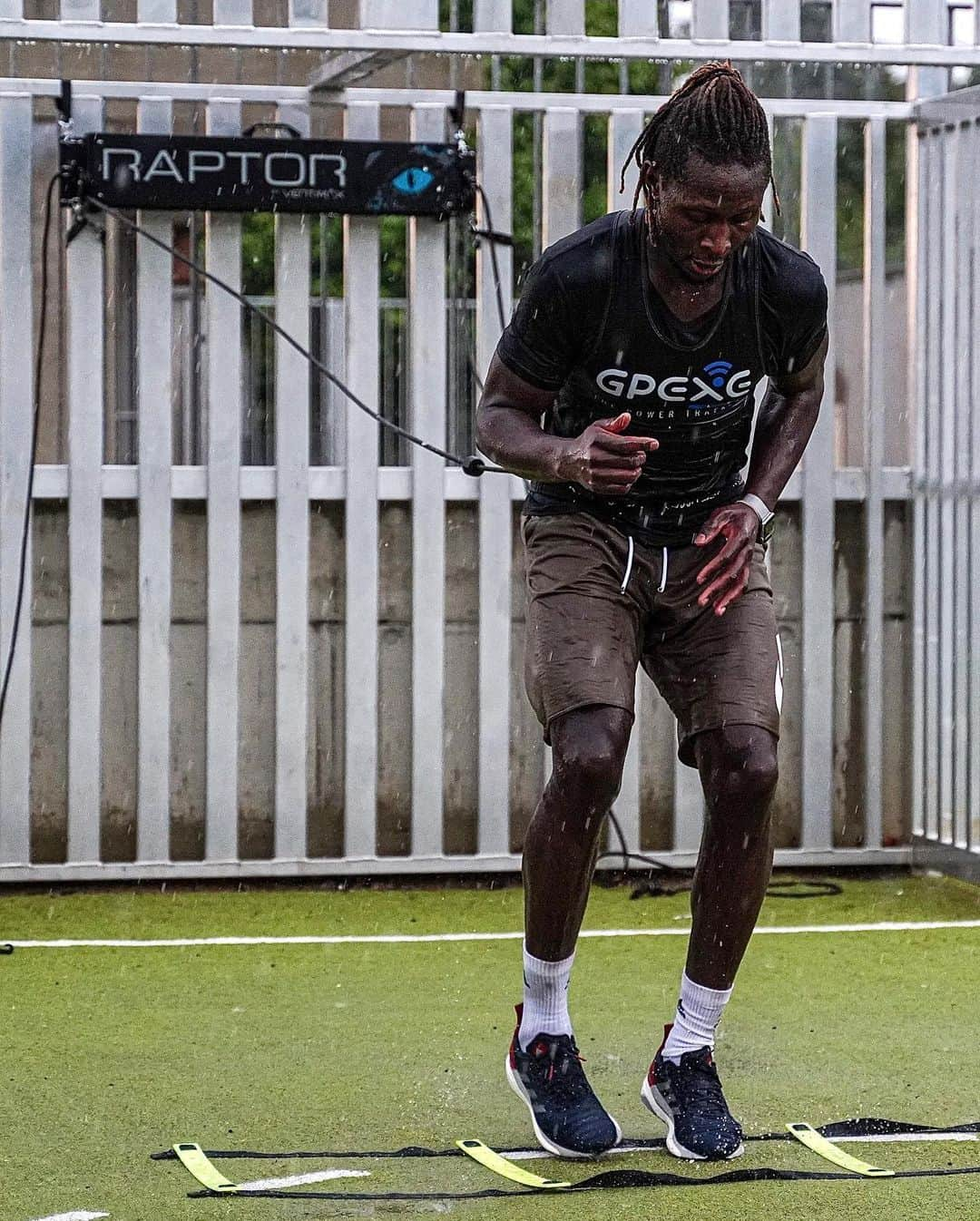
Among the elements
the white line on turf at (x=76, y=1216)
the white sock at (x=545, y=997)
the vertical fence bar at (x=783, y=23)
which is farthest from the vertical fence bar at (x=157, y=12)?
the white line on turf at (x=76, y=1216)

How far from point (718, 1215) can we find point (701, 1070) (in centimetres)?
44

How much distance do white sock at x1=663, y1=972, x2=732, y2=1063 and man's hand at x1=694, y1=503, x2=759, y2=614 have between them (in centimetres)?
72

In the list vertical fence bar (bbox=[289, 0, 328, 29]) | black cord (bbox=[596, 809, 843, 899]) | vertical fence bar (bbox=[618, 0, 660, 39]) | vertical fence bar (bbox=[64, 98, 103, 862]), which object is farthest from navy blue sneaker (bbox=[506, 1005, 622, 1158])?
vertical fence bar (bbox=[618, 0, 660, 39])

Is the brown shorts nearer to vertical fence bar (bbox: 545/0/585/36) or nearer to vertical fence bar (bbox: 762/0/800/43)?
vertical fence bar (bbox: 545/0/585/36)

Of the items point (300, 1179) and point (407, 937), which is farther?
point (407, 937)

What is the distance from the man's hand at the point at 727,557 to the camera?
3.53 m

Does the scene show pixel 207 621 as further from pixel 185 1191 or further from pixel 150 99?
pixel 185 1191

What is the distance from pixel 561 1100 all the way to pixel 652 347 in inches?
54.8

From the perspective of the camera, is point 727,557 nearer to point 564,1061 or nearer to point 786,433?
point 786,433

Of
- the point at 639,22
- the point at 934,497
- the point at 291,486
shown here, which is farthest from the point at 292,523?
the point at 934,497

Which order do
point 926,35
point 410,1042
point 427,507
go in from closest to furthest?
point 410,1042 < point 427,507 < point 926,35

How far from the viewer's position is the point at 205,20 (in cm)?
621

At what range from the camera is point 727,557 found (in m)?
3.54

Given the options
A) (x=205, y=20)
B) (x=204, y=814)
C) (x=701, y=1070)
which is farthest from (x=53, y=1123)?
(x=205, y=20)
